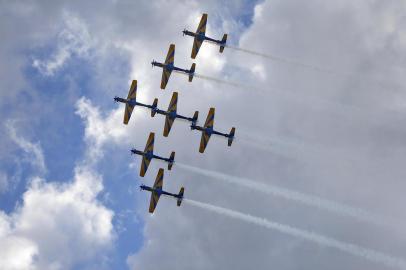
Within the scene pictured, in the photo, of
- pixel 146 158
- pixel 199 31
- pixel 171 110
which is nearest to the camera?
pixel 171 110

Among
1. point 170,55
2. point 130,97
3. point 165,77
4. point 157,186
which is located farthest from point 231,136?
point 130,97

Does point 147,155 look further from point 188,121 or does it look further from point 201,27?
point 201,27

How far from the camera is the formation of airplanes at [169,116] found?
448ft

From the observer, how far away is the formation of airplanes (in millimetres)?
136625

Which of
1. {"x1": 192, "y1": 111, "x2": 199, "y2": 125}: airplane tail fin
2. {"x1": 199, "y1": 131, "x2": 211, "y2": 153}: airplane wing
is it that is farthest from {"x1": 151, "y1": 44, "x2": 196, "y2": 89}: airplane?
{"x1": 199, "y1": 131, "x2": 211, "y2": 153}: airplane wing

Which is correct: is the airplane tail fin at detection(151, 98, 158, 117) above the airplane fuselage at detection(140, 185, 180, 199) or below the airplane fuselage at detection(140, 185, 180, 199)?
above

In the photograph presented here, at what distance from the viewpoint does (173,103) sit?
137875 millimetres

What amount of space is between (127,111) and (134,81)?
8142 millimetres

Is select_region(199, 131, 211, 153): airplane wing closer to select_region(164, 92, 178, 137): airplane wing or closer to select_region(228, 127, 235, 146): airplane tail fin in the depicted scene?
select_region(228, 127, 235, 146): airplane tail fin

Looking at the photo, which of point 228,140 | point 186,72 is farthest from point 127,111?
point 228,140

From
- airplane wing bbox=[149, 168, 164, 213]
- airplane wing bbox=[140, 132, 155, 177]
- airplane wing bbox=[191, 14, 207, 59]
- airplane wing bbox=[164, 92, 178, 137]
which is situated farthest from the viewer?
airplane wing bbox=[149, 168, 164, 213]

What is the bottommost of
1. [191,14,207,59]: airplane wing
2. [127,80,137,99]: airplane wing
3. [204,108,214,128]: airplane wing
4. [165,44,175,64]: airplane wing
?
[204,108,214,128]: airplane wing

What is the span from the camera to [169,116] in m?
138

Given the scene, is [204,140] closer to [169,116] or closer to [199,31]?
[169,116]
